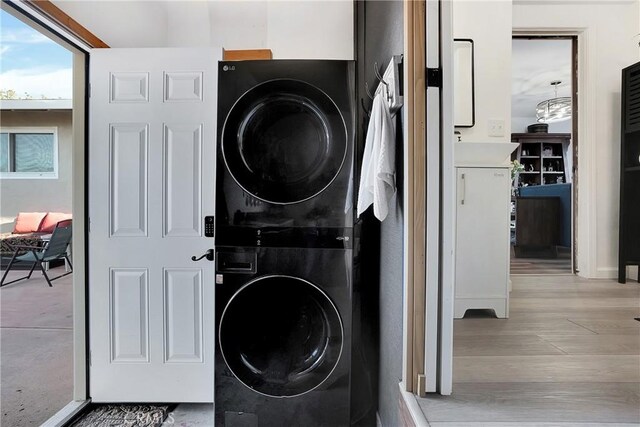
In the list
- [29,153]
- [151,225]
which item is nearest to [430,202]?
[151,225]

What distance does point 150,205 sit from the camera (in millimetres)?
1952

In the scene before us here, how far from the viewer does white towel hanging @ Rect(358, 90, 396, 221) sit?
1.23 m

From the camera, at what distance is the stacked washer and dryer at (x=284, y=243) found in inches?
61.1

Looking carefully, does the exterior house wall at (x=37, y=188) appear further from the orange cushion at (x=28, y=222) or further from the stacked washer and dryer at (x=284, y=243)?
the stacked washer and dryer at (x=284, y=243)

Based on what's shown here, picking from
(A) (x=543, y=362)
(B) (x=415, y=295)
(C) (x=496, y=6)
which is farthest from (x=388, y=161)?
(C) (x=496, y=6)

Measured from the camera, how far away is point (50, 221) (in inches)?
245

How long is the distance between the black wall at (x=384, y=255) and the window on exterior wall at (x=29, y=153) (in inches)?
283

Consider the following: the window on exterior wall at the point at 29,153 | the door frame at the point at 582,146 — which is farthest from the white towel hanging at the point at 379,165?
the window on exterior wall at the point at 29,153

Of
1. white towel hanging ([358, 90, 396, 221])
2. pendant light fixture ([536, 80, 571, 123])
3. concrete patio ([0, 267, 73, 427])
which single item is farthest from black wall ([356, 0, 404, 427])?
pendant light fixture ([536, 80, 571, 123])

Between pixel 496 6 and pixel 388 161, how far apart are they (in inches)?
86.4

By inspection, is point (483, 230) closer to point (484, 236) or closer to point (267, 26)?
point (484, 236)

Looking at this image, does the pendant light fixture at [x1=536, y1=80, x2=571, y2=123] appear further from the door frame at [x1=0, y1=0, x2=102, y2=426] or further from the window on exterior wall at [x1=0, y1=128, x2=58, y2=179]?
the window on exterior wall at [x1=0, y1=128, x2=58, y2=179]

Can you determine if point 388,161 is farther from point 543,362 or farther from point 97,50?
point 97,50

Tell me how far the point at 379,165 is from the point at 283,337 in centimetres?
91
